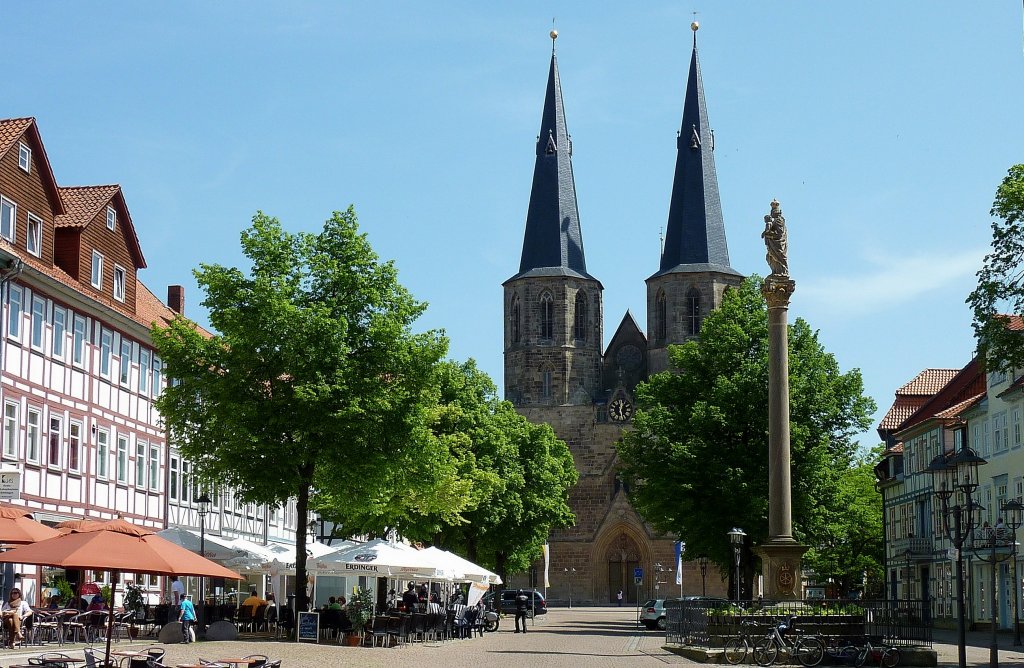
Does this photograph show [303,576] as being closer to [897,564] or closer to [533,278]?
[897,564]

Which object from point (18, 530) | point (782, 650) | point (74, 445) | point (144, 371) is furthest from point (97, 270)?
point (782, 650)

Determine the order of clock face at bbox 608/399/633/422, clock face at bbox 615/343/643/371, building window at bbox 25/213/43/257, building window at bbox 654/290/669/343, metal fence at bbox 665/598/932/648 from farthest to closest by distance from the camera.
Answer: clock face at bbox 615/343/643/371 → clock face at bbox 608/399/633/422 → building window at bbox 654/290/669/343 → building window at bbox 25/213/43/257 → metal fence at bbox 665/598/932/648

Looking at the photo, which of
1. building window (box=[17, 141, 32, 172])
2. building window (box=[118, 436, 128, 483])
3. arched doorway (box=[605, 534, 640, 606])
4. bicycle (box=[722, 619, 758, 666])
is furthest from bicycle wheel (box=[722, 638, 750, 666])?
arched doorway (box=[605, 534, 640, 606])

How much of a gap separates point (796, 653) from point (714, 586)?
2840 inches

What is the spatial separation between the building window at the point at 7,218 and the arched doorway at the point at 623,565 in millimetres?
73599

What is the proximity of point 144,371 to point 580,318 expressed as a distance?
2487 inches

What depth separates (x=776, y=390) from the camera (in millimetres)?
35406

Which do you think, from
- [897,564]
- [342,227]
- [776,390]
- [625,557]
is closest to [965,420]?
[897,564]

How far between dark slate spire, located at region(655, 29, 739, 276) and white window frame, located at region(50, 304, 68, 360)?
2671 inches

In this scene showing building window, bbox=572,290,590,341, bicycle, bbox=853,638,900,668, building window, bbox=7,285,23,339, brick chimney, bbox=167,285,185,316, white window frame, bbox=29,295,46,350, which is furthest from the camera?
building window, bbox=572,290,590,341

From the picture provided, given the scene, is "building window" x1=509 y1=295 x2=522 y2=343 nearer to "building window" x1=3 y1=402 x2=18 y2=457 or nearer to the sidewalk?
the sidewalk

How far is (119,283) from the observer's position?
45312mm

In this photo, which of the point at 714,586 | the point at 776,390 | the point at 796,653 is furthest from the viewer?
the point at 714,586

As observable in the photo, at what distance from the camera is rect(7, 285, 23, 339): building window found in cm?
3619
